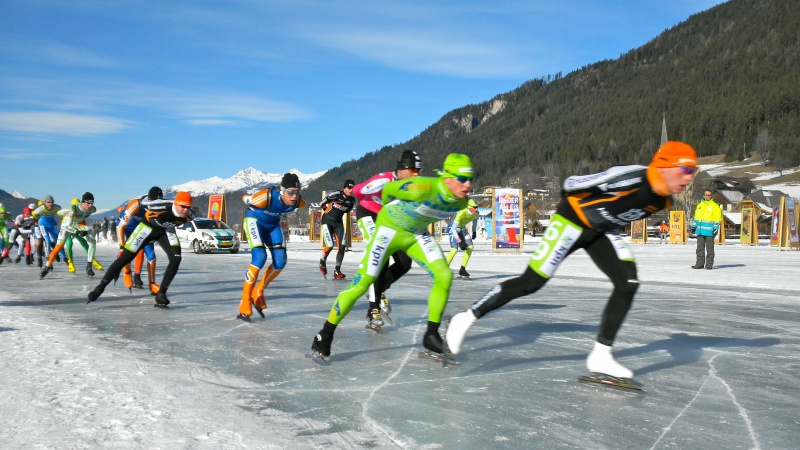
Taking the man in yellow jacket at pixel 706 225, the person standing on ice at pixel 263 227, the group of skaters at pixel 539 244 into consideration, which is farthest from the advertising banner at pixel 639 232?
the group of skaters at pixel 539 244

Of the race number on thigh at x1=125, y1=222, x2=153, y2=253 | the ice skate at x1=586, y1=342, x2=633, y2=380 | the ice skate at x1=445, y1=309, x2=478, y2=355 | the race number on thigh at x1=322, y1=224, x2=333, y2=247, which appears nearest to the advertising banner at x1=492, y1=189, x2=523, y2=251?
the race number on thigh at x1=322, y1=224, x2=333, y2=247

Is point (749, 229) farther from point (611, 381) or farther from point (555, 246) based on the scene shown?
point (611, 381)

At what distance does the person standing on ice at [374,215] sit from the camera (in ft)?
20.9

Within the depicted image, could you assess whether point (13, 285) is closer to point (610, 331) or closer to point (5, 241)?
point (5, 241)

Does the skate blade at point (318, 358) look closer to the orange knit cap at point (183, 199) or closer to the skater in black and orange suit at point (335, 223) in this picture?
the orange knit cap at point (183, 199)

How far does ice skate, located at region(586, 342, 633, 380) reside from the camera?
4.64 metres

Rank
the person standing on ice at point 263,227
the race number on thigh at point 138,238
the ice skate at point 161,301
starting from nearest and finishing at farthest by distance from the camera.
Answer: the person standing on ice at point 263,227 → the ice skate at point 161,301 → the race number on thigh at point 138,238

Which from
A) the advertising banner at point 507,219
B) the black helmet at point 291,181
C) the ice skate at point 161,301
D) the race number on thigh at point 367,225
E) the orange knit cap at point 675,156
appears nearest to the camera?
the orange knit cap at point 675,156

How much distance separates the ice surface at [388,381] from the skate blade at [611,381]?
0.09 m

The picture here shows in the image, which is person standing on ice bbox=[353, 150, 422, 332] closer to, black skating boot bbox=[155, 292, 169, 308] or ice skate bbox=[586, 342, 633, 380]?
ice skate bbox=[586, 342, 633, 380]

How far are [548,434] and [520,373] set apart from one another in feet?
4.92

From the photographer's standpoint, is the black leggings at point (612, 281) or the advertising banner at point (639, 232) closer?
the black leggings at point (612, 281)

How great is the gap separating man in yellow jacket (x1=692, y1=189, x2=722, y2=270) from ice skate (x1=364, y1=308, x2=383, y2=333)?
11843mm

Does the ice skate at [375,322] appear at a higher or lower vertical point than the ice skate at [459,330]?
lower
